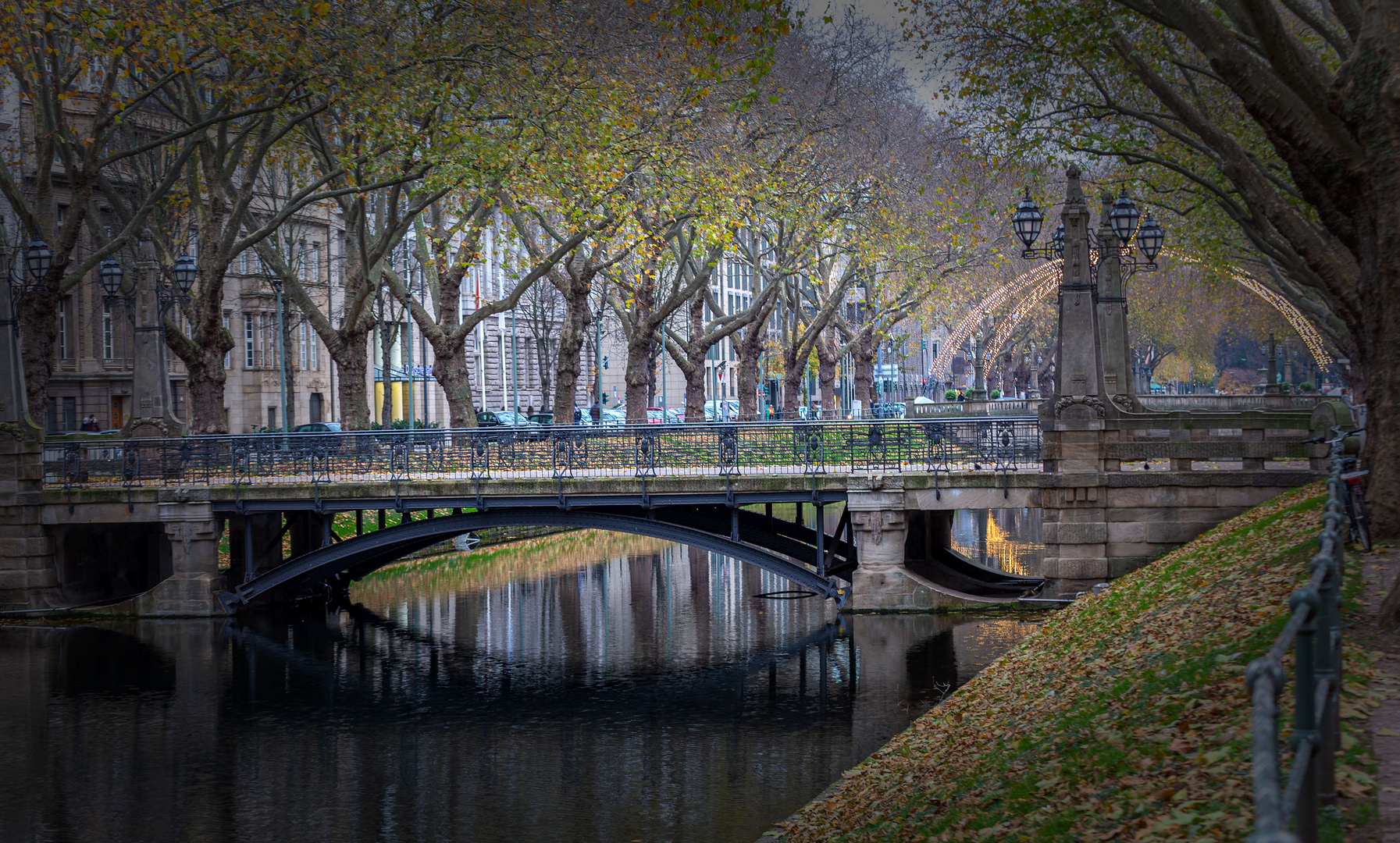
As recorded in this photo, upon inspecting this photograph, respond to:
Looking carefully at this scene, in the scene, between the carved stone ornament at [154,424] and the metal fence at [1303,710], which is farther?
the carved stone ornament at [154,424]

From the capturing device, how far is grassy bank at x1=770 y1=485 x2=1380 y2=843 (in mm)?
7793

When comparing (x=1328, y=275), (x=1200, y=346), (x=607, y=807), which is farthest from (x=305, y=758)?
(x=1200, y=346)

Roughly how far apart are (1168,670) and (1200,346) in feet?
238

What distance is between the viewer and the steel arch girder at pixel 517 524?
89.5 ft

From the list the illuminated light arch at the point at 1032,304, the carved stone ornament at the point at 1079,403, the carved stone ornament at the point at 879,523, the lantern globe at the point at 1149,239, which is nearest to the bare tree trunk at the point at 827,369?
the illuminated light arch at the point at 1032,304

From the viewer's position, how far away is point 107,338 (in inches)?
1955

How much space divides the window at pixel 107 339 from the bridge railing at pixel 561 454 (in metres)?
20.9

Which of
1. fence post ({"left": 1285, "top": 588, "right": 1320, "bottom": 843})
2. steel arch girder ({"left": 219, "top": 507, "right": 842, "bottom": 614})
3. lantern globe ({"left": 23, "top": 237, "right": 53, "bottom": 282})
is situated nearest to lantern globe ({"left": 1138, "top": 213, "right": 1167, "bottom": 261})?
steel arch girder ({"left": 219, "top": 507, "right": 842, "bottom": 614})

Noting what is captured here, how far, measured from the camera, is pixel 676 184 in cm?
3170

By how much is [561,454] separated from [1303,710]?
24345mm

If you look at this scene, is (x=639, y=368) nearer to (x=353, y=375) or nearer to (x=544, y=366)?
(x=353, y=375)

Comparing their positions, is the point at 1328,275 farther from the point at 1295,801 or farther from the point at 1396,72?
the point at 1295,801

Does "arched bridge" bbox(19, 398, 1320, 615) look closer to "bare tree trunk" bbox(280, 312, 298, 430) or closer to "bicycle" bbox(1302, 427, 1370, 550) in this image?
"bicycle" bbox(1302, 427, 1370, 550)

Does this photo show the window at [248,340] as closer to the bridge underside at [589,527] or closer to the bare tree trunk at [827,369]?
the bare tree trunk at [827,369]
